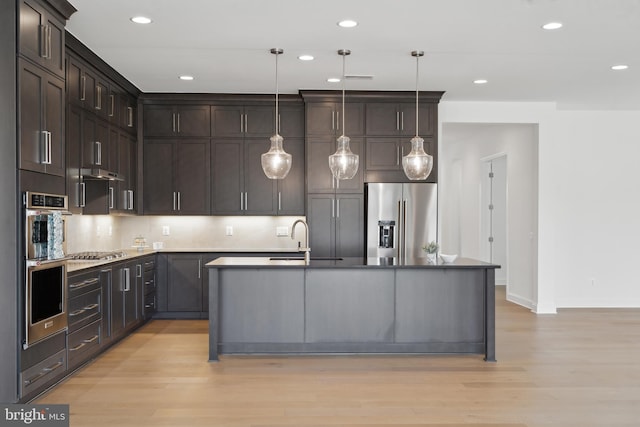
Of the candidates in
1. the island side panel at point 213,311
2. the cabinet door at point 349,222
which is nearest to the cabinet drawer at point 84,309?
the island side panel at point 213,311

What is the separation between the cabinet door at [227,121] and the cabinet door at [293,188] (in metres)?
0.62

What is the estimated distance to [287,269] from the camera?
5031mm

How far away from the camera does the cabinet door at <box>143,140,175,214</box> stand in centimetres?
709

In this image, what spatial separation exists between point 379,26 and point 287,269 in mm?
2160

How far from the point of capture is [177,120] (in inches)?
280

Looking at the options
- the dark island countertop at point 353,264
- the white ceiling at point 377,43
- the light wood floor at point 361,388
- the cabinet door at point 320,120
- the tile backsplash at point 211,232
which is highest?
the white ceiling at point 377,43

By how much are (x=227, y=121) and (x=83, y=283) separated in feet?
10.3

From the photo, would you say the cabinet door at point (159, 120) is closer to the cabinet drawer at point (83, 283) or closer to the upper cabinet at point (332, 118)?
the upper cabinet at point (332, 118)

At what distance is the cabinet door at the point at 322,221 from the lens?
273 inches

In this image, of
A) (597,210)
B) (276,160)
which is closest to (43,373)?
(276,160)

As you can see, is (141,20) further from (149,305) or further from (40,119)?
(149,305)

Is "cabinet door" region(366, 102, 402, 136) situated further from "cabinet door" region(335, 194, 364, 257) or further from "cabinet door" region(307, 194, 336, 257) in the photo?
"cabinet door" region(307, 194, 336, 257)

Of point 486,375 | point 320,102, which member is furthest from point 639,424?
point 320,102

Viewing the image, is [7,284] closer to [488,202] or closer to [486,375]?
[486,375]
